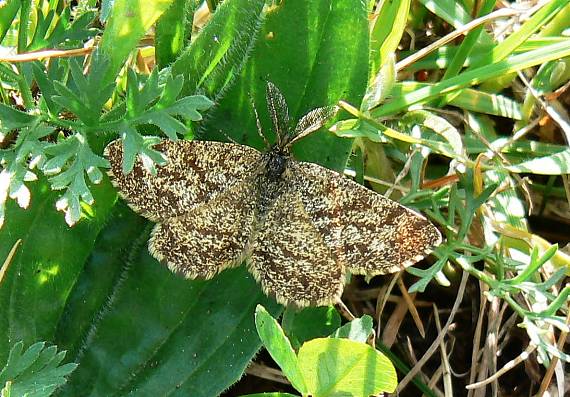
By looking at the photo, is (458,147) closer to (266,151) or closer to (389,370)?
(266,151)

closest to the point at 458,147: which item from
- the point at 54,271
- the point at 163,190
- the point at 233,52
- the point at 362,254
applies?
the point at 362,254

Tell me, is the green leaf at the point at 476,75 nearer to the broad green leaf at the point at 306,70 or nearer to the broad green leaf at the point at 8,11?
the broad green leaf at the point at 306,70

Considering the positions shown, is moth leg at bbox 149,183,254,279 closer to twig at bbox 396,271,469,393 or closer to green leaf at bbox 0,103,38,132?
green leaf at bbox 0,103,38,132

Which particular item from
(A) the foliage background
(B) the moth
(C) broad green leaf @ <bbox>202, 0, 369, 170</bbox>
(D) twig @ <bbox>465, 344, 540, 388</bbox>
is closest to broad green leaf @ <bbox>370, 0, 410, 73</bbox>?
(A) the foliage background

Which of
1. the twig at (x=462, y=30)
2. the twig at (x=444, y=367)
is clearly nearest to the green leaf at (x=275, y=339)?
the twig at (x=444, y=367)

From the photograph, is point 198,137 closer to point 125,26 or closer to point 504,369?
point 125,26

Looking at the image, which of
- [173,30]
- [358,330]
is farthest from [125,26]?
[358,330]
